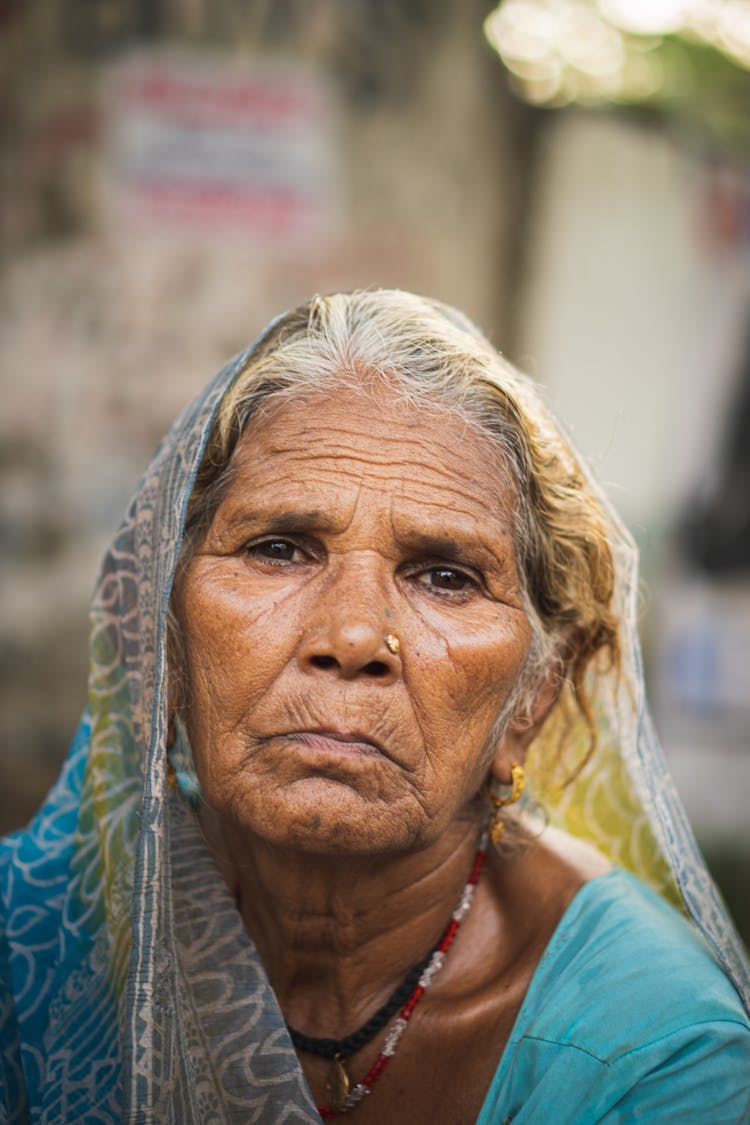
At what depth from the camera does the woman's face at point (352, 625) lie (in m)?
1.87

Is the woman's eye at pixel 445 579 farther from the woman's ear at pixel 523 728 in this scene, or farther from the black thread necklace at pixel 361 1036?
the black thread necklace at pixel 361 1036

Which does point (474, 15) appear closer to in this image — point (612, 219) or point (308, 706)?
point (612, 219)

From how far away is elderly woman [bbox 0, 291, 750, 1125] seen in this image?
1865 millimetres

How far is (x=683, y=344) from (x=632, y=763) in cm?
407

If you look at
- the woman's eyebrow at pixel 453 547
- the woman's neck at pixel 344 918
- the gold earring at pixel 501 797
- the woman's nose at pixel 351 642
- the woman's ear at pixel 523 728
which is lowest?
the woman's neck at pixel 344 918

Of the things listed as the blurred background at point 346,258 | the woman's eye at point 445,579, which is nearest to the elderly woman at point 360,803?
the woman's eye at point 445,579

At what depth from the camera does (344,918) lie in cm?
217

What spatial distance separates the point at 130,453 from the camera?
5348mm

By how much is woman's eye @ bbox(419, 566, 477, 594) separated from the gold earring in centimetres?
46

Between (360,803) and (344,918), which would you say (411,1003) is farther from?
(360,803)

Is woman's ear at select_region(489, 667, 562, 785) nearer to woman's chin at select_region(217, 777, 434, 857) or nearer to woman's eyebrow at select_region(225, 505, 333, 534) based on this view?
woman's chin at select_region(217, 777, 434, 857)

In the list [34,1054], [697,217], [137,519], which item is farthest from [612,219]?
[34,1054]

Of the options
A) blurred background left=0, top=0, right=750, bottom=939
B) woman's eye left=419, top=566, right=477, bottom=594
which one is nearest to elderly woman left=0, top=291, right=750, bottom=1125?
woman's eye left=419, top=566, right=477, bottom=594

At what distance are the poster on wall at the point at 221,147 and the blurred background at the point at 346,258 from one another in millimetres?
11
